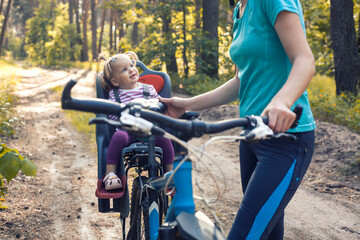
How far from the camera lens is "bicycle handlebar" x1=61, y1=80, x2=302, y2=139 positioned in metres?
1.45

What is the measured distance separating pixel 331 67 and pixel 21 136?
32.8 ft

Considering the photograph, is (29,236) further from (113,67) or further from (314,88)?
(314,88)

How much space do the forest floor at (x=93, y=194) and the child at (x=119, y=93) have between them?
1302 millimetres

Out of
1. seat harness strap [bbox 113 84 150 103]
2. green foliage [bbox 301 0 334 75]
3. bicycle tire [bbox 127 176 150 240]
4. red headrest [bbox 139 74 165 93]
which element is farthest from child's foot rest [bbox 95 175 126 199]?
green foliage [bbox 301 0 334 75]

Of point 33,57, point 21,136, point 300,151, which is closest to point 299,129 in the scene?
point 300,151

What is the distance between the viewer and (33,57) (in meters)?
41.1

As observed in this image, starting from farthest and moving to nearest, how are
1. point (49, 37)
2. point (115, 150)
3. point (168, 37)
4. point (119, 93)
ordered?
point (49, 37) < point (168, 37) < point (119, 93) < point (115, 150)

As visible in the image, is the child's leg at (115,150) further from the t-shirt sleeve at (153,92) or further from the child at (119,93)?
the t-shirt sleeve at (153,92)

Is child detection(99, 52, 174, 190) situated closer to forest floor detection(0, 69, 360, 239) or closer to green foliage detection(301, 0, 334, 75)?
forest floor detection(0, 69, 360, 239)

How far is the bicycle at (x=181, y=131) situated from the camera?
1414 millimetres

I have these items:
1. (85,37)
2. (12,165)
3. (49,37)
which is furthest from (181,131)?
(49,37)

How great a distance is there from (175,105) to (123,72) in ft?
3.15

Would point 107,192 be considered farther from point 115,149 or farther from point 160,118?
point 160,118

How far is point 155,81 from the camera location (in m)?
3.46
